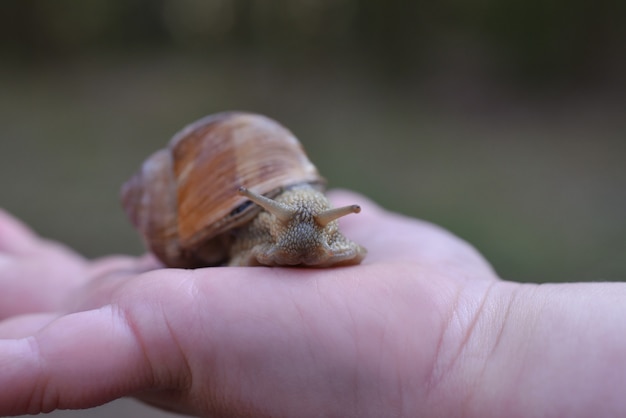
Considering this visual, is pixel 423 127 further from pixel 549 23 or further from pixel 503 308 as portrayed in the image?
pixel 503 308

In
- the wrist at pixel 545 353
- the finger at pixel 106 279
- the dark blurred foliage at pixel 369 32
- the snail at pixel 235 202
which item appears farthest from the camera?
the dark blurred foliage at pixel 369 32

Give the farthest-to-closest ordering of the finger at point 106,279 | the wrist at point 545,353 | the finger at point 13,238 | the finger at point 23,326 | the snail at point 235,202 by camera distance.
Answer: the finger at point 13,238, the snail at point 235,202, the finger at point 106,279, the finger at point 23,326, the wrist at point 545,353

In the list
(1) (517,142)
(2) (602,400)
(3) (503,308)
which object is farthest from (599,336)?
(1) (517,142)

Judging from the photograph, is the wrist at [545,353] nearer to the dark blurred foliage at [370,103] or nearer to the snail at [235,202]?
the snail at [235,202]

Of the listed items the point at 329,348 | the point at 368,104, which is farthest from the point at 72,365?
the point at 368,104

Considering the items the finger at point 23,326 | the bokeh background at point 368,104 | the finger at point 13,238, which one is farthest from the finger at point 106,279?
the bokeh background at point 368,104

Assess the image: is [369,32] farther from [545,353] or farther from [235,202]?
[545,353]

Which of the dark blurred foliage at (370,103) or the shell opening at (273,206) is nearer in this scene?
the shell opening at (273,206)
